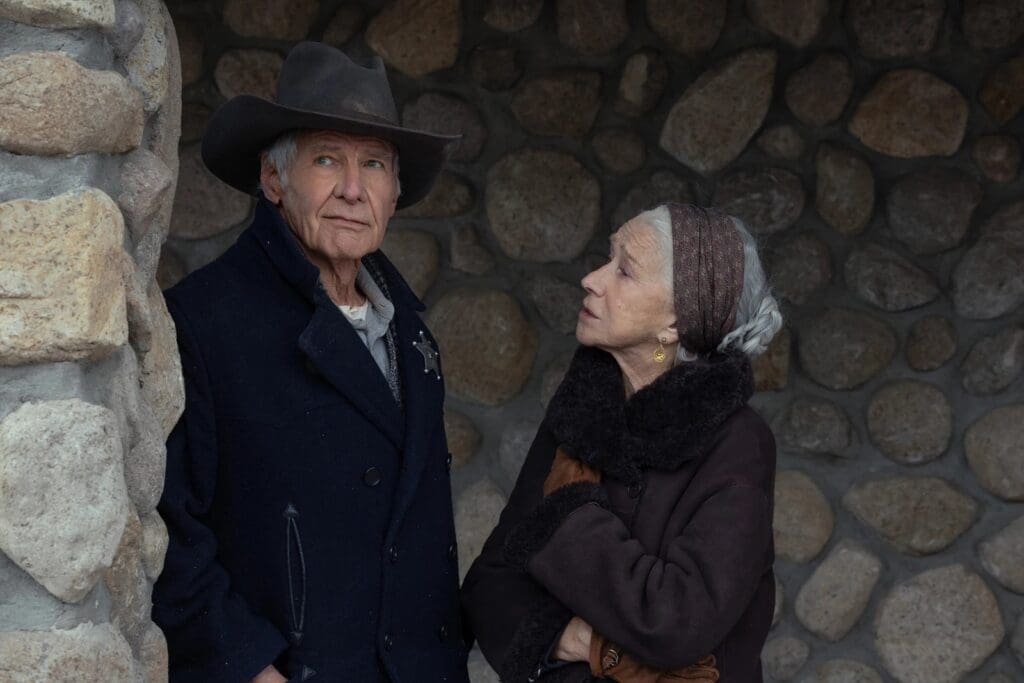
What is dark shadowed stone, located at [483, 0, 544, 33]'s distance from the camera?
3562 millimetres

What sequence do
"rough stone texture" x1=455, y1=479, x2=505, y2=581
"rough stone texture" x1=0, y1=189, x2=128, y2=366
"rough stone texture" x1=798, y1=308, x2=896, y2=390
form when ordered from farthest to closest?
"rough stone texture" x1=455, y1=479, x2=505, y2=581 < "rough stone texture" x1=798, y1=308, x2=896, y2=390 < "rough stone texture" x1=0, y1=189, x2=128, y2=366

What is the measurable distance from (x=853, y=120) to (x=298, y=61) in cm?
167

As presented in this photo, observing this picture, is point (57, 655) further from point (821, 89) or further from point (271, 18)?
point (821, 89)

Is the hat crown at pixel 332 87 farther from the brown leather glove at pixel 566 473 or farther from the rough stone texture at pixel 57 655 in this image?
the rough stone texture at pixel 57 655

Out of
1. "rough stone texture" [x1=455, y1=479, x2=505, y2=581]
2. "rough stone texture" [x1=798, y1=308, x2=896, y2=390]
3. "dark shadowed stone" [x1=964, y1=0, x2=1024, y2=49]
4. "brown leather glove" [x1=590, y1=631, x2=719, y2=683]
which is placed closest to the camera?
"brown leather glove" [x1=590, y1=631, x2=719, y2=683]

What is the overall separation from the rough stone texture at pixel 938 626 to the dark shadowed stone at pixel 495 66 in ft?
5.23

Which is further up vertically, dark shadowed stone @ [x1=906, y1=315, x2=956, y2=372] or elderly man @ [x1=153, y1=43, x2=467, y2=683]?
elderly man @ [x1=153, y1=43, x2=467, y2=683]

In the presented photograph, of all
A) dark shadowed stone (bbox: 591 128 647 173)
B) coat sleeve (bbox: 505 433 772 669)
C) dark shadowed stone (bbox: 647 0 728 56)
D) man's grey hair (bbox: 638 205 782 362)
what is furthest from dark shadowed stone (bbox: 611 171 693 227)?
coat sleeve (bbox: 505 433 772 669)

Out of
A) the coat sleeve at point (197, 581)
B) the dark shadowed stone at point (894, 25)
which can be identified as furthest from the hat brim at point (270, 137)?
the dark shadowed stone at point (894, 25)

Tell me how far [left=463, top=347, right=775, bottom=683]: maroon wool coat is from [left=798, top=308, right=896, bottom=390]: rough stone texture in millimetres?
1413

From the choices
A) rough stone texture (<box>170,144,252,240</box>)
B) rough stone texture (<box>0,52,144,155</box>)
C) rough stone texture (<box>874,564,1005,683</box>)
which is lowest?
rough stone texture (<box>874,564,1005,683</box>)

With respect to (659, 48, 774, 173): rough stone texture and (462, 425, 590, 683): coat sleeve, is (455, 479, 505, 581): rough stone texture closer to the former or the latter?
(659, 48, 774, 173): rough stone texture

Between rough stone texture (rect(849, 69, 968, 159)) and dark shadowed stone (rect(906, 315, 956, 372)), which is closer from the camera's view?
rough stone texture (rect(849, 69, 968, 159))

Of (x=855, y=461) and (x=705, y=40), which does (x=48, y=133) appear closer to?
(x=705, y=40)
